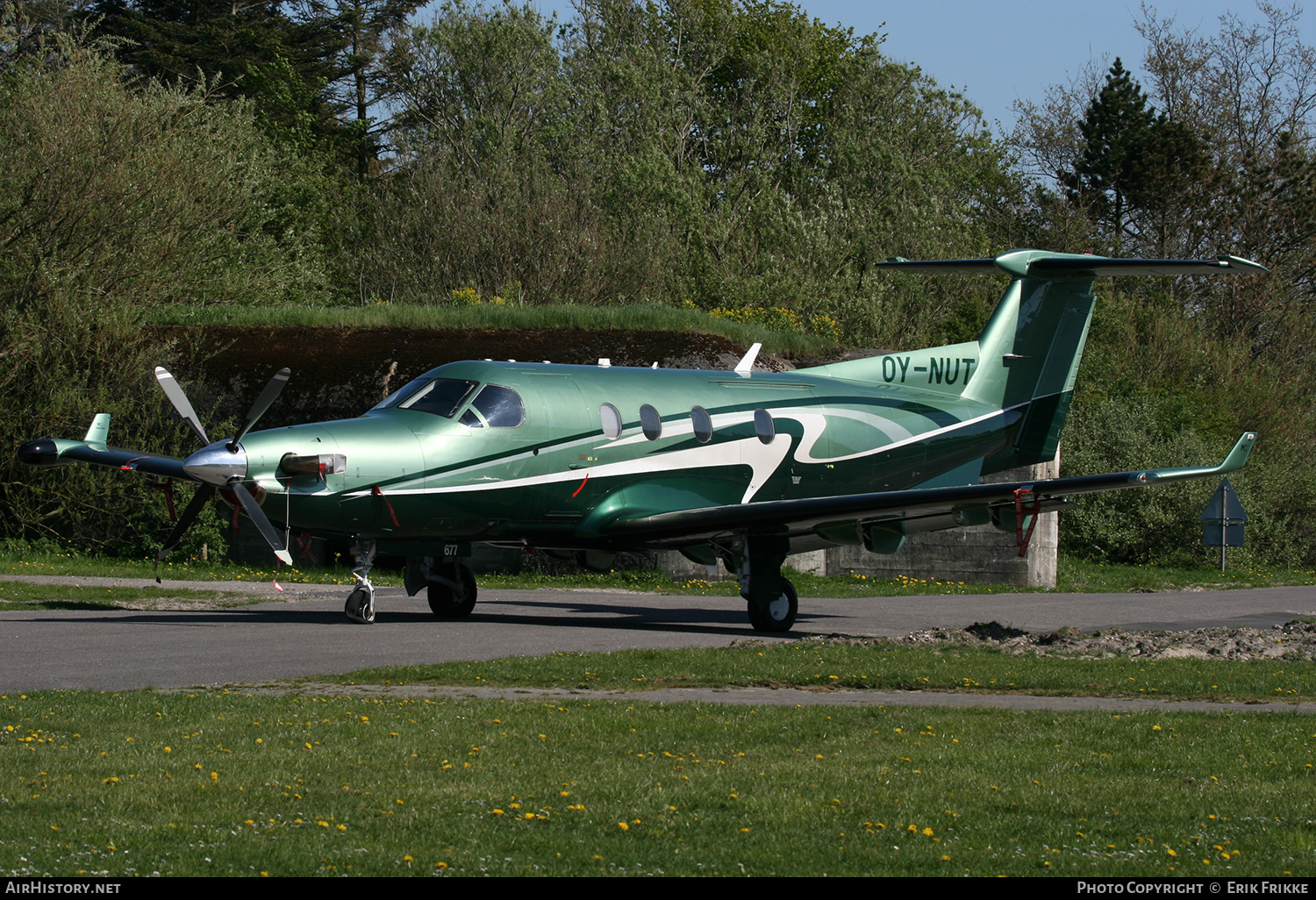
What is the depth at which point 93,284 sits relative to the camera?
2995 cm

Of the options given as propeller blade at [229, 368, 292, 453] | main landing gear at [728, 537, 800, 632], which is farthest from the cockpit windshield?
main landing gear at [728, 537, 800, 632]

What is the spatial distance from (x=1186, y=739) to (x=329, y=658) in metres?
8.25

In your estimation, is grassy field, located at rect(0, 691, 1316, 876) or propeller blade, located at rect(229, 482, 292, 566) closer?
grassy field, located at rect(0, 691, 1316, 876)

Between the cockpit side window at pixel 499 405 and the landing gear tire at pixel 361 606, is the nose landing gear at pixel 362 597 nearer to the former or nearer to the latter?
the landing gear tire at pixel 361 606

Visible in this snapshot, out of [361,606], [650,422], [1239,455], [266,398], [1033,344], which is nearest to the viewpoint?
[266,398]

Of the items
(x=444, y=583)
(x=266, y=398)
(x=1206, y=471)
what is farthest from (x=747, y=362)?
(x=266, y=398)

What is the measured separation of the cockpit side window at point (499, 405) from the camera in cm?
1752

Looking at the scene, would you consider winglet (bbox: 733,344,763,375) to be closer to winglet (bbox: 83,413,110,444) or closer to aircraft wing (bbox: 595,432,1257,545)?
aircraft wing (bbox: 595,432,1257,545)

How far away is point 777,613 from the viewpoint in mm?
18203

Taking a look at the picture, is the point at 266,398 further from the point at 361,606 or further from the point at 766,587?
the point at 766,587

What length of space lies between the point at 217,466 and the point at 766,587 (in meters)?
7.39

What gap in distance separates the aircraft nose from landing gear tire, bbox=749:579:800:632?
23.1 feet

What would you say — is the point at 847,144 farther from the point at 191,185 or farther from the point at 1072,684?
the point at 1072,684

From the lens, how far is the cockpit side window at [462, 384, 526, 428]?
17.5 metres
